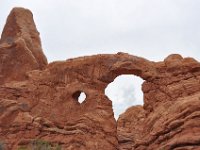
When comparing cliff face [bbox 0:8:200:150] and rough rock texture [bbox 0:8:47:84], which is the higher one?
rough rock texture [bbox 0:8:47:84]

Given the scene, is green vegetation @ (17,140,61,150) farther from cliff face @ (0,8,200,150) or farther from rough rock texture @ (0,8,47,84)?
rough rock texture @ (0,8,47,84)

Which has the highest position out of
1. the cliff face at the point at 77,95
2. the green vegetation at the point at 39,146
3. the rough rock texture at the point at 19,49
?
the rough rock texture at the point at 19,49

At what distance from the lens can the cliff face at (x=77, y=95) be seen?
111 ft

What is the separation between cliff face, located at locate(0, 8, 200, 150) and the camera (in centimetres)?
3384

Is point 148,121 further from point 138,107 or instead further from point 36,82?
point 138,107

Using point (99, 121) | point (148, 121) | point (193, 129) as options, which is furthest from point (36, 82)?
point (193, 129)

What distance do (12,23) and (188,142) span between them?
62.4ft

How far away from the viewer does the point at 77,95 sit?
36562 mm

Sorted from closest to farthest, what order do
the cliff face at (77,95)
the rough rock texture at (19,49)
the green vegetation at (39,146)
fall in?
the green vegetation at (39,146) → the cliff face at (77,95) → the rough rock texture at (19,49)

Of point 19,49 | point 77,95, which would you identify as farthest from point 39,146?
point 19,49

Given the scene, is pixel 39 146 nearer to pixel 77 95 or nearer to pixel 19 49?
pixel 77 95

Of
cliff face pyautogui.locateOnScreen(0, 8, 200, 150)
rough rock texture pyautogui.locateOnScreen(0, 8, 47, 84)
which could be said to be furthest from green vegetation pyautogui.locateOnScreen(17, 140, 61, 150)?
rough rock texture pyautogui.locateOnScreen(0, 8, 47, 84)

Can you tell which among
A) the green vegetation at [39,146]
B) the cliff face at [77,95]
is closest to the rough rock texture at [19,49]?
the cliff face at [77,95]

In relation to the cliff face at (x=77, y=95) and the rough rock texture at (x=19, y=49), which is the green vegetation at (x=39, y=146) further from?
the rough rock texture at (x=19, y=49)
